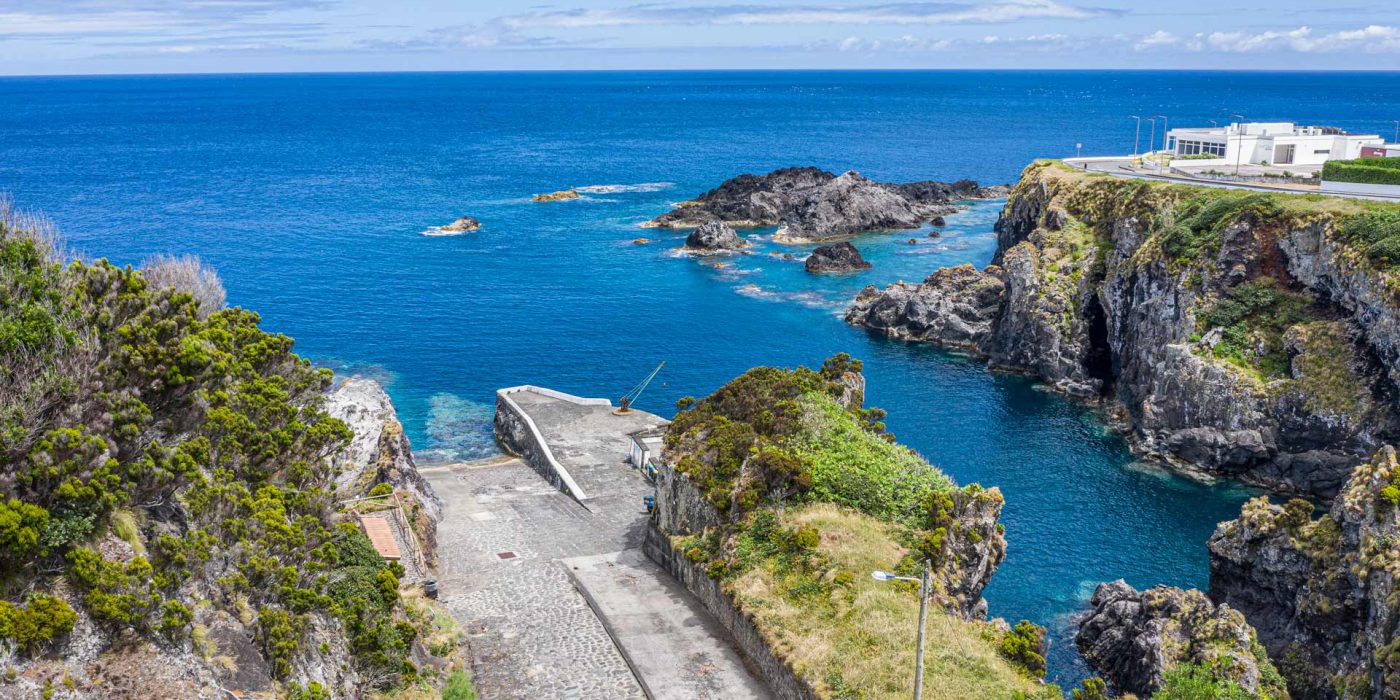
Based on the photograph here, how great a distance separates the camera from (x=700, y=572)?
3706cm

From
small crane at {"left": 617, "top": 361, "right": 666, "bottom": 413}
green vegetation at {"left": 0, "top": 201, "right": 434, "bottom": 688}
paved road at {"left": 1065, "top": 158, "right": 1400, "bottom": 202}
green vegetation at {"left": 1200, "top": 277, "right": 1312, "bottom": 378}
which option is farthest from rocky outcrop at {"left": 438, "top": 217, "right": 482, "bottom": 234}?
green vegetation at {"left": 0, "top": 201, "right": 434, "bottom": 688}

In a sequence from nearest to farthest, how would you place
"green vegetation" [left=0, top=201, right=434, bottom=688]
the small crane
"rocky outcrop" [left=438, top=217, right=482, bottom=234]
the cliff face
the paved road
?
"green vegetation" [left=0, top=201, right=434, bottom=688]
the cliff face
the small crane
the paved road
"rocky outcrop" [left=438, top=217, right=482, bottom=234]

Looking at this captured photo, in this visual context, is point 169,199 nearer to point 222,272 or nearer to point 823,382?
point 222,272

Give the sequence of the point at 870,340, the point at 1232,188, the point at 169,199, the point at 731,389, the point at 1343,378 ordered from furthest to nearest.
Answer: the point at 169,199 < the point at 870,340 < the point at 1232,188 < the point at 1343,378 < the point at 731,389

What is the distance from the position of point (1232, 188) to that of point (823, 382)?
47.4 metres

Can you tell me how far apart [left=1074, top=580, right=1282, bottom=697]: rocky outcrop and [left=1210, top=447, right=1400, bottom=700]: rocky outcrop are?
2759 millimetres

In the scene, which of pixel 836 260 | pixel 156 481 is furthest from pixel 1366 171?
pixel 156 481

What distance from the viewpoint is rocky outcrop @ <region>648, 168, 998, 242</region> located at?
122 m

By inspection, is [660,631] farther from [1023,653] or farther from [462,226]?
[462,226]

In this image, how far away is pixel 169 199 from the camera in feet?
461

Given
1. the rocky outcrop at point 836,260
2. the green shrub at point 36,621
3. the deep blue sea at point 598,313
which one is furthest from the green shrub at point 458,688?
the rocky outcrop at point 836,260

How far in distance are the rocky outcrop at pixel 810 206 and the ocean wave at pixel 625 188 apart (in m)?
19.9

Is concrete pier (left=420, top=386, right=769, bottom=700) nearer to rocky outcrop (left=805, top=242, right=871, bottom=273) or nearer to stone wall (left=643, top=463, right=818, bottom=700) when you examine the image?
stone wall (left=643, top=463, right=818, bottom=700)

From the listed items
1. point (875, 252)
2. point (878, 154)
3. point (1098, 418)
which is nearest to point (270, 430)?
point (1098, 418)
